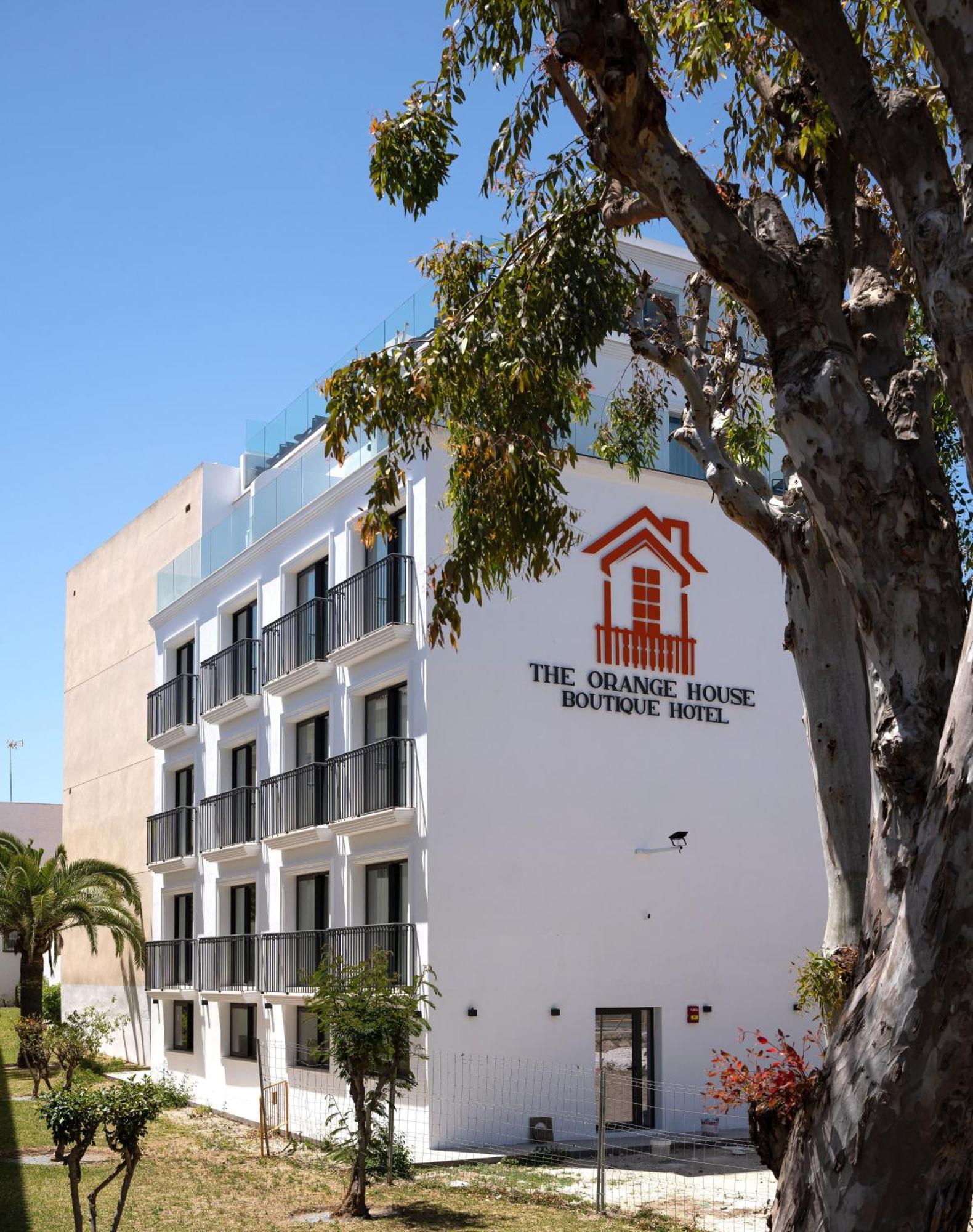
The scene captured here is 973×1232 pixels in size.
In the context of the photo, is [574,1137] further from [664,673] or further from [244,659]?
[244,659]

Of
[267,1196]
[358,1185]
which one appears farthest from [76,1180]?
[267,1196]

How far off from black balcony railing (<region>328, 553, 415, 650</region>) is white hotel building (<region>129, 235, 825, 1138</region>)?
0.19ft

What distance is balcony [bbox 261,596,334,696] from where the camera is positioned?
79.2 feet

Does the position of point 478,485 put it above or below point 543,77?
below

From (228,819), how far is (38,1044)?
18.7 ft

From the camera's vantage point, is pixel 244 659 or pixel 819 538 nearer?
pixel 819 538

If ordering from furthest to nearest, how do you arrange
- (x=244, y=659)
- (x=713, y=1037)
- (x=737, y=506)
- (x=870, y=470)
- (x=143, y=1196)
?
(x=244, y=659) < (x=713, y=1037) < (x=143, y=1196) < (x=737, y=506) < (x=870, y=470)

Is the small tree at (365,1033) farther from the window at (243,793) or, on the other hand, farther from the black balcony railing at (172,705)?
the black balcony railing at (172,705)

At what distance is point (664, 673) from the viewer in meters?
22.8

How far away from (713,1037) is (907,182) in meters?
17.3

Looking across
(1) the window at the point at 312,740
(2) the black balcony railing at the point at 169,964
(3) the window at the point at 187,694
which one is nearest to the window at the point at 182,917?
(2) the black balcony railing at the point at 169,964

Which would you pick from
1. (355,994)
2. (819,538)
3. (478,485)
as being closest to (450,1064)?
(355,994)

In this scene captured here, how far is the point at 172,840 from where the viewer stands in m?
31.9

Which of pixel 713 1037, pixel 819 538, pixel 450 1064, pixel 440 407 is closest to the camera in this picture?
pixel 819 538
